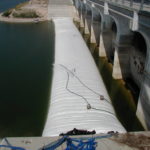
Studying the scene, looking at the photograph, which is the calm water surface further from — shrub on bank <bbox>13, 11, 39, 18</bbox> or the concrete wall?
shrub on bank <bbox>13, 11, 39, 18</bbox>

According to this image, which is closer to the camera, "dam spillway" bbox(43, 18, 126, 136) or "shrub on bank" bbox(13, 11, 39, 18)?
"dam spillway" bbox(43, 18, 126, 136)

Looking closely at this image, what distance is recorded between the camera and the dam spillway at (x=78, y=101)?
11680 millimetres

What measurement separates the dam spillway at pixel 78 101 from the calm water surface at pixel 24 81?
3523 millimetres

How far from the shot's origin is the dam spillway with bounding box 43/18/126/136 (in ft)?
38.3

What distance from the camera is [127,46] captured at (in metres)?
24.0

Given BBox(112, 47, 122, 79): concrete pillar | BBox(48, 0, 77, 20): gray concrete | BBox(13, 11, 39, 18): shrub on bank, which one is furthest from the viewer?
BBox(48, 0, 77, 20): gray concrete

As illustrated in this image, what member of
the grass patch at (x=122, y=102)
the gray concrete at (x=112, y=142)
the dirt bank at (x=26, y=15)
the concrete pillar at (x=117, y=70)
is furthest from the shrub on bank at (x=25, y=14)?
the gray concrete at (x=112, y=142)

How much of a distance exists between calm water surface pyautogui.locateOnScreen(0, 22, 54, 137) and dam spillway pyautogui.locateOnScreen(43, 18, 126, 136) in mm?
3523

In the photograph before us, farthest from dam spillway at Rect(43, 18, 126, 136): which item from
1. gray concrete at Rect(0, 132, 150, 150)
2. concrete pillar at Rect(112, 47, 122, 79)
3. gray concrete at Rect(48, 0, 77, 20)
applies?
gray concrete at Rect(48, 0, 77, 20)

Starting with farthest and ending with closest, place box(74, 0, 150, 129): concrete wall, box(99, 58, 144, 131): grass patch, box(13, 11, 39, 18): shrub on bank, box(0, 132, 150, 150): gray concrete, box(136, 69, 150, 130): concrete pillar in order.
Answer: box(13, 11, 39, 18): shrub on bank < box(99, 58, 144, 131): grass patch < box(74, 0, 150, 129): concrete wall < box(136, 69, 150, 130): concrete pillar < box(0, 132, 150, 150): gray concrete

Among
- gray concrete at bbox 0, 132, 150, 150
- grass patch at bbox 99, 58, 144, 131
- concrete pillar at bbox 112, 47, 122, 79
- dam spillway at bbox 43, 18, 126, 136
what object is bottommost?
grass patch at bbox 99, 58, 144, 131

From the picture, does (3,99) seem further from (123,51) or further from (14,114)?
(123,51)

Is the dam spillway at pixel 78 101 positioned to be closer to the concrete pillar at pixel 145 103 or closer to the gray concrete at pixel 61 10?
the concrete pillar at pixel 145 103

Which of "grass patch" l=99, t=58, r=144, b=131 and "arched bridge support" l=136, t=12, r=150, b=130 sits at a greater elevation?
"arched bridge support" l=136, t=12, r=150, b=130
